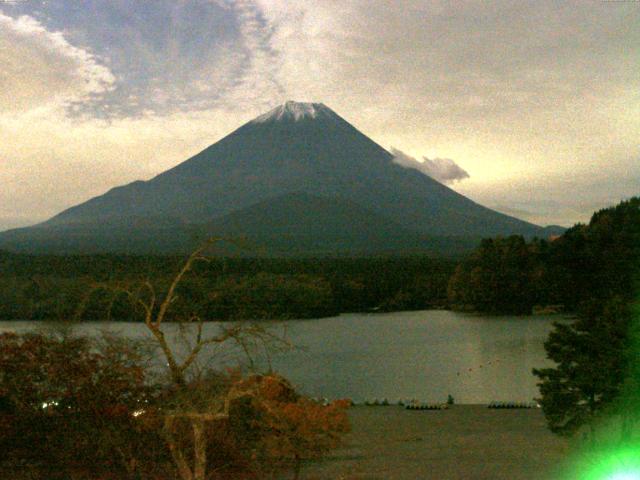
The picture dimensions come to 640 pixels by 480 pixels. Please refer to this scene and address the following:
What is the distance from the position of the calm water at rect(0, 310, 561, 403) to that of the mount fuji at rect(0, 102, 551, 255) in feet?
55.7

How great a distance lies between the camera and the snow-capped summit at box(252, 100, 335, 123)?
67375 millimetres

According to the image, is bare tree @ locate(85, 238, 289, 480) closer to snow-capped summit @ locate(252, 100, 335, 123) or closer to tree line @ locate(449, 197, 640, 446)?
tree line @ locate(449, 197, 640, 446)

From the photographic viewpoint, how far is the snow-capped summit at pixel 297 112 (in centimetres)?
6738

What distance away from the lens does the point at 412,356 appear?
58.1ft

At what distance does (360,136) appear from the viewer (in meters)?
66.7

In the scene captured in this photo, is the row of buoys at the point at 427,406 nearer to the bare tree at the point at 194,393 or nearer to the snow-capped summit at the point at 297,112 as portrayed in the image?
the bare tree at the point at 194,393

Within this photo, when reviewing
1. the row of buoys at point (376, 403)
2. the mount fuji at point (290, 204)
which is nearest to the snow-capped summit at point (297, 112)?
the mount fuji at point (290, 204)

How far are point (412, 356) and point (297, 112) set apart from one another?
52238mm

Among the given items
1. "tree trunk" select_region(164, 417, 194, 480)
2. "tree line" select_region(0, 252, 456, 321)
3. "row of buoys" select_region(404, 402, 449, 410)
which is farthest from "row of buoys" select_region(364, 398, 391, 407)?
"tree trunk" select_region(164, 417, 194, 480)

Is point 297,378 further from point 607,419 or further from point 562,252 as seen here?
point 562,252

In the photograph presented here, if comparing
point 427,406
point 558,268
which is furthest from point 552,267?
point 427,406

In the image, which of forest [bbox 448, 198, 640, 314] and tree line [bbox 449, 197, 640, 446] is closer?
tree line [bbox 449, 197, 640, 446]

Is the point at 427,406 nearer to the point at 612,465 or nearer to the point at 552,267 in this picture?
the point at 612,465

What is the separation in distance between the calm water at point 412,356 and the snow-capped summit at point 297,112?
44.0 metres
